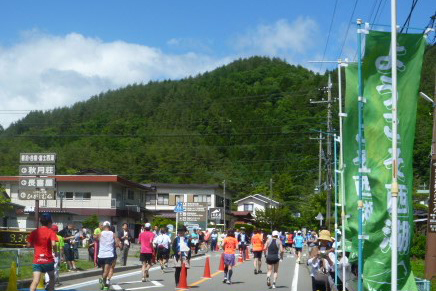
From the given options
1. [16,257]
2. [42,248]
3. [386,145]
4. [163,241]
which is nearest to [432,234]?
[386,145]

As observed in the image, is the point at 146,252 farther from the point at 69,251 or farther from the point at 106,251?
the point at 106,251

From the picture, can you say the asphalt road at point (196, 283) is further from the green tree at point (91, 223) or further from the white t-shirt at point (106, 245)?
the green tree at point (91, 223)

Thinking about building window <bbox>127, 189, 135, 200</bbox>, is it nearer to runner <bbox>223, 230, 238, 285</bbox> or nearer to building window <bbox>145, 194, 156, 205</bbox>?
building window <bbox>145, 194, 156, 205</bbox>

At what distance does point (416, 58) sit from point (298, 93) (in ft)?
232

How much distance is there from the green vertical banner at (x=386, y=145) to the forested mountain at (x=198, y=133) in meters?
61.4

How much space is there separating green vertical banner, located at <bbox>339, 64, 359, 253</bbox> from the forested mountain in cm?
5967

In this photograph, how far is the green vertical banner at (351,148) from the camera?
30.1 feet

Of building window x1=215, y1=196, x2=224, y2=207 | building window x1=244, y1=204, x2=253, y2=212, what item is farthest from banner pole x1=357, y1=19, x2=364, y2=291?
building window x1=244, y1=204, x2=253, y2=212

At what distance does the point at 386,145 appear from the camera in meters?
8.14

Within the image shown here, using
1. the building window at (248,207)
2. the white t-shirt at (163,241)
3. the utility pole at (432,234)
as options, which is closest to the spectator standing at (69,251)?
the white t-shirt at (163,241)

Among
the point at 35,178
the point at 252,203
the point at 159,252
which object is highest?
the point at 252,203

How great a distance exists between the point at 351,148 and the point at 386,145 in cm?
117

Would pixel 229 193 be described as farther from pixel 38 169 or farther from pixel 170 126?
pixel 38 169

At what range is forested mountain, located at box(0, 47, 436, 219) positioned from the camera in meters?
80.7
